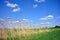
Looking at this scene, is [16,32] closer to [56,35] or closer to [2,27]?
[2,27]

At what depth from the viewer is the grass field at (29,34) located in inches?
187

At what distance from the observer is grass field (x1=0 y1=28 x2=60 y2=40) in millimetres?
4754

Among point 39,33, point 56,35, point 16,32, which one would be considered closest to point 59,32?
point 56,35

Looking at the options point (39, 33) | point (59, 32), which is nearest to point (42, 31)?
point (39, 33)

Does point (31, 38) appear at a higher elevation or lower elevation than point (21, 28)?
lower

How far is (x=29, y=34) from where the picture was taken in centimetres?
509

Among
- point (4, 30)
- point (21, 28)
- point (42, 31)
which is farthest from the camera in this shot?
point (42, 31)

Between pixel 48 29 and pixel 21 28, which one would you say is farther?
pixel 48 29

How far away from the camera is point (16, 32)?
489 cm

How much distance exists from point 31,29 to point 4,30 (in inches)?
33.4

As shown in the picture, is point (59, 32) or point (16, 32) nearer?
point (16, 32)

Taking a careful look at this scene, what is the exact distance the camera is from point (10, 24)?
4.77m

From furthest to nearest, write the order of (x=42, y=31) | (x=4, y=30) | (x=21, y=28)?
(x=42, y=31)
(x=21, y=28)
(x=4, y=30)

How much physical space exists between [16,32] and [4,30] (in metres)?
0.35
